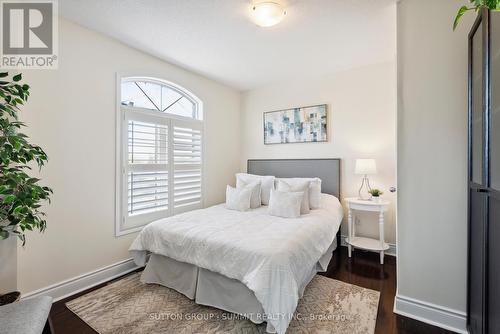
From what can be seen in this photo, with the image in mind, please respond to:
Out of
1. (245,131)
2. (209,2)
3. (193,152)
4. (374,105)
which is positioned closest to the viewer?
(209,2)

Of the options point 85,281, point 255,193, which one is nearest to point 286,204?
Answer: point 255,193

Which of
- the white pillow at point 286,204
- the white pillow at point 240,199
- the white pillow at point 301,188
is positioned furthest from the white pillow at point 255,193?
the white pillow at point 286,204

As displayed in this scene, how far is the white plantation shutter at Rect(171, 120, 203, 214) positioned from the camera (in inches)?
129

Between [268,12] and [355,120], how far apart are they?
207 centimetres

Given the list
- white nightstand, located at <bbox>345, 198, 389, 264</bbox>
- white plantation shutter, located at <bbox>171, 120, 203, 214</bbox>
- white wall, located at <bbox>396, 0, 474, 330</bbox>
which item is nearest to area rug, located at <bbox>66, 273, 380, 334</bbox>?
white wall, located at <bbox>396, 0, 474, 330</bbox>

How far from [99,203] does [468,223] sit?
328 cm

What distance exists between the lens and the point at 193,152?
3547mm

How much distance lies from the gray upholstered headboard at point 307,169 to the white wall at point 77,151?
229 centimetres

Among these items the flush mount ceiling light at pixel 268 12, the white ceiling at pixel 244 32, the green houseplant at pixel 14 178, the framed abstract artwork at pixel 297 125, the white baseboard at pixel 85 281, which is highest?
the white ceiling at pixel 244 32

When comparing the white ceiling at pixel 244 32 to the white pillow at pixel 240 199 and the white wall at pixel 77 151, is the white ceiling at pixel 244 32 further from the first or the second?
the white pillow at pixel 240 199

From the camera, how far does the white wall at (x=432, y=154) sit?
172cm

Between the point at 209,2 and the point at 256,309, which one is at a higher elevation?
the point at 209,2

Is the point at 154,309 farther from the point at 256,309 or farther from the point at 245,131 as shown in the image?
the point at 245,131

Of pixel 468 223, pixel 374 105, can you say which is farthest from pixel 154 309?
pixel 374 105
